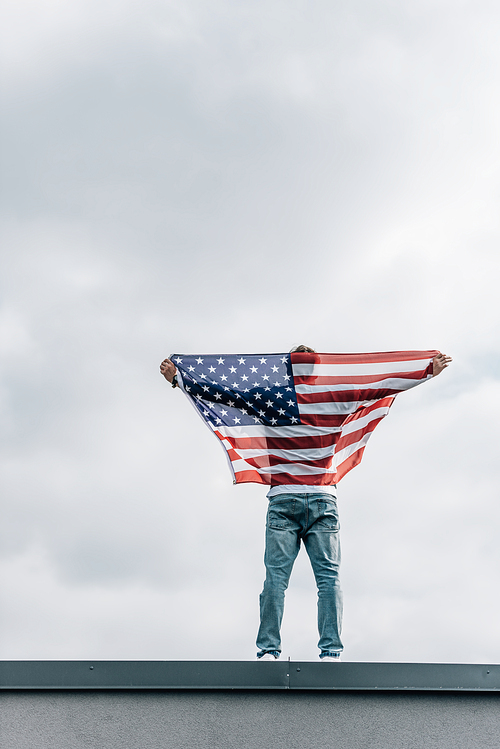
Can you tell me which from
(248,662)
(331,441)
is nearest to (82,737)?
(248,662)

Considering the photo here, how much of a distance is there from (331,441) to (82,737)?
325 centimetres

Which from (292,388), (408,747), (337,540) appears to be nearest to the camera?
(408,747)

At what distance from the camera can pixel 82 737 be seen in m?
4.67

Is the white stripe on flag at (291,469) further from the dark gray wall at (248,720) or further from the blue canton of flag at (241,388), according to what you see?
the dark gray wall at (248,720)

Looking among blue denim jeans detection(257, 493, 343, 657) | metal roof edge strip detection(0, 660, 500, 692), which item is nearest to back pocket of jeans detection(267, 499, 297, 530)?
blue denim jeans detection(257, 493, 343, 657)

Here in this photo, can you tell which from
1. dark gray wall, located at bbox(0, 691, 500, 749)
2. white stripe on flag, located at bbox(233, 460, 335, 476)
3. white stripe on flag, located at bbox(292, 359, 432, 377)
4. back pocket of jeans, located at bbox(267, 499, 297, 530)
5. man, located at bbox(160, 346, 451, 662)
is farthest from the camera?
white stripe on flag, located at bbox(292, 359, 432, 377)

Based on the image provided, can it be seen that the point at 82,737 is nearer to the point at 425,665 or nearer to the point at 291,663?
the point at 291,663

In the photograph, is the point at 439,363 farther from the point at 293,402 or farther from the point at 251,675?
the point at 251,675

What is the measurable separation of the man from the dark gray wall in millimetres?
1283

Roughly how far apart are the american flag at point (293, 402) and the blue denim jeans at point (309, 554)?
31 cm

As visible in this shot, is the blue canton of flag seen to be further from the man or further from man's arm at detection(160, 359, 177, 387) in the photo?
the man

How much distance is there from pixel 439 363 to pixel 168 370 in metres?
2.49

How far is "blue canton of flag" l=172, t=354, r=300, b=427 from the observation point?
23.5 ft

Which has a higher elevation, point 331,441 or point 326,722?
point 331,441
